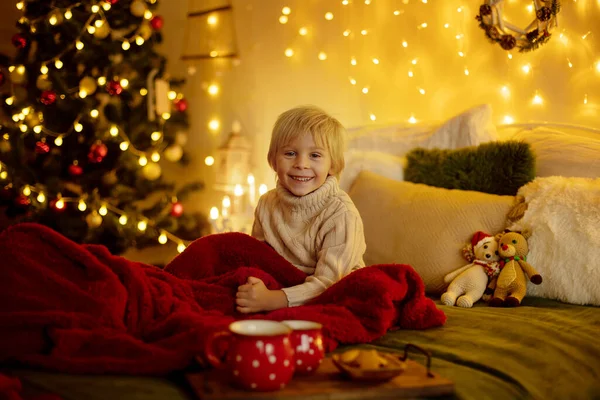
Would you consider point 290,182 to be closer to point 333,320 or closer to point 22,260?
point 333,320

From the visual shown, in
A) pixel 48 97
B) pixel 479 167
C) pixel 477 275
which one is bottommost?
pixel 477 275

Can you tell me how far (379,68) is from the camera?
3.09m

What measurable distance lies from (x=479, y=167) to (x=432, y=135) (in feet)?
1.23

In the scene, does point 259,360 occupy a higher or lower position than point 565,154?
lower

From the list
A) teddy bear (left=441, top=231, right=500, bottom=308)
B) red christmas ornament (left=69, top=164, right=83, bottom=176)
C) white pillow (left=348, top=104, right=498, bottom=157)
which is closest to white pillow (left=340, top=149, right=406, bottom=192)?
white pillow (left=348, top=104, right=498, bottom=157)

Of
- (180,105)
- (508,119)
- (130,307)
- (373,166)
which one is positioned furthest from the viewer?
(180,105)

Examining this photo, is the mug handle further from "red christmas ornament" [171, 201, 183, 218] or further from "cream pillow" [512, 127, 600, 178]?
"red christmas ornament" [171, 201, 183, 218]

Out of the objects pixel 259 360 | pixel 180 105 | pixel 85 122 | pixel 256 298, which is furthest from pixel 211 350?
pixel 180 105

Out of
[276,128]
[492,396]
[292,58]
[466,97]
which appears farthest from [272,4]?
[492,396]

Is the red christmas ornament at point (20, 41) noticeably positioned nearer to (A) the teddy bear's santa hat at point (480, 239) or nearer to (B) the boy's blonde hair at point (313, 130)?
(B) the boy's blonde hair at point (313, 130)

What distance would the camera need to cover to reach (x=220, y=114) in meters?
4.02

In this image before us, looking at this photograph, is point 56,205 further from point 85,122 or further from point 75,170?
point 85,122

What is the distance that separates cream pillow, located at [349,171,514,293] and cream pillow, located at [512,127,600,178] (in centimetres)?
20

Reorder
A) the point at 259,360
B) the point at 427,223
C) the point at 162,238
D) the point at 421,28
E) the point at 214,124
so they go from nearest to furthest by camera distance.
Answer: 1. the point at 259,360
2. the point at 427,223
3. the point at 421,28
4. the point at 162,238
5. the point at 214,124
